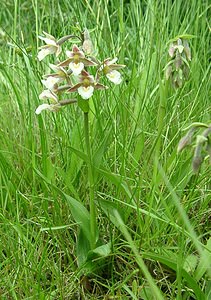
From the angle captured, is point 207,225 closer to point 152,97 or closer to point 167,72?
point 167,72

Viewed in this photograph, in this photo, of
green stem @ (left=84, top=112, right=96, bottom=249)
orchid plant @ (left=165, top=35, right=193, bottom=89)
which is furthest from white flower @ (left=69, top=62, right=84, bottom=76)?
orchid plant @ (left=165, top=35, right=193, bottom=89)

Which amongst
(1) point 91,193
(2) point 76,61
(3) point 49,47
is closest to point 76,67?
(2) point 76,61

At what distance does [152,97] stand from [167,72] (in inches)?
19.5

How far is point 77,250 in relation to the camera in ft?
4.49

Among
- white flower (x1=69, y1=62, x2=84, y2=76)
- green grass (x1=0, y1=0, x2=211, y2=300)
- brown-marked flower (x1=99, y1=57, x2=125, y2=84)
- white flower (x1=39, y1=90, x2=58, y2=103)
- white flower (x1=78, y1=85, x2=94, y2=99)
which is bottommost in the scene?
green grass (x1=0, y1=0, x2=211, y2=300)

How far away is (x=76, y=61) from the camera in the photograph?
1.24 meters

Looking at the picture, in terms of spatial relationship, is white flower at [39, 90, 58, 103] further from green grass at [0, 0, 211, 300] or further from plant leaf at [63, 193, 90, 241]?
plant leaf at [63, 193, 90, 241]

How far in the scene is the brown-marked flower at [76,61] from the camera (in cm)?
122

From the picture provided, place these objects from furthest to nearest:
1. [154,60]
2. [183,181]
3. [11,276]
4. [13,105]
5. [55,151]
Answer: [13,105] → [154,60] → [55,151] → [183,181] → [11,276]

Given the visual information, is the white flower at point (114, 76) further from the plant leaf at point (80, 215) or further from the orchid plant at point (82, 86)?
the plant leaf at point (80, 215)

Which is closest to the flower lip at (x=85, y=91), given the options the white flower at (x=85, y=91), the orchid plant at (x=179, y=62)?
the white flower at (x=85, y=91)

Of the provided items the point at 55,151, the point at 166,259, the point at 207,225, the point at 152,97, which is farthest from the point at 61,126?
the point at 166,259

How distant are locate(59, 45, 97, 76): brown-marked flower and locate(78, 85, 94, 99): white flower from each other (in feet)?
0.11

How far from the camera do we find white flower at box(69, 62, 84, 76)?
3.98 feet
